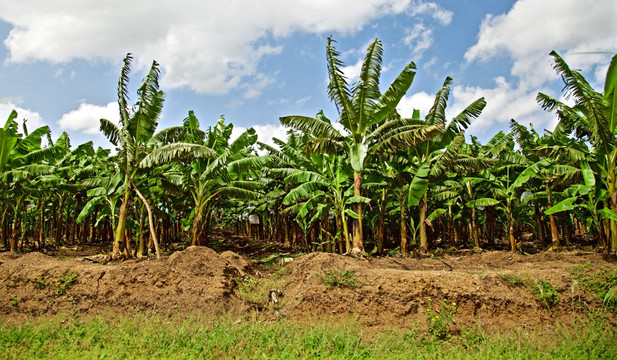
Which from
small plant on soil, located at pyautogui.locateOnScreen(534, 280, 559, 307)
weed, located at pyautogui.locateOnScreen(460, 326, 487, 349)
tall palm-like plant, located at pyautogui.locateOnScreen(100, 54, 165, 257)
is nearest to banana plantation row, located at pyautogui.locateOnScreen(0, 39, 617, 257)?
tall palm-like plant, located at pyautogui.locateOnScreen(100, 54, 165, 257)

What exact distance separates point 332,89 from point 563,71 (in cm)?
546

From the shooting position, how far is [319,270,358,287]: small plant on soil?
286 inches

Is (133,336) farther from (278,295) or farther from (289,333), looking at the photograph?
(278,295)

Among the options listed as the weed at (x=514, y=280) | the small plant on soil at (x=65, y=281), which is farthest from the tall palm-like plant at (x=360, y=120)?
the small plant on soil at (x=65, y=281)

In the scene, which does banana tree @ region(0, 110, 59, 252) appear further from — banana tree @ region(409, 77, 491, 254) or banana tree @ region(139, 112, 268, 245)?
banana tree @ region(409, 77, 491, 254)

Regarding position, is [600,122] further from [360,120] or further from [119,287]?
[119,287]

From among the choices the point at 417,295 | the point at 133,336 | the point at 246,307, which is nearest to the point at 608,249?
the point at 417,295

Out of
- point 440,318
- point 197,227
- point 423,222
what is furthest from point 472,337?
point 197,227

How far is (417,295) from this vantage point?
274 inches

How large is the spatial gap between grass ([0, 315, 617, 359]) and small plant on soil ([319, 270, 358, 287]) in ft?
2.67

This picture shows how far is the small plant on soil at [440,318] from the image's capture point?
6.30 m

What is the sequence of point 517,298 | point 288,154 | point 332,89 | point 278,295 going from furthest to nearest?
1. point 288,154
2. point 332,89
3. point 278,295
4. point 517,298

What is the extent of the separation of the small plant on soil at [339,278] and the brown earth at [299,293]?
4cm

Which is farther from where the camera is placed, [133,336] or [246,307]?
[246,307]
